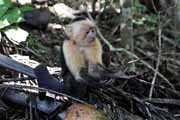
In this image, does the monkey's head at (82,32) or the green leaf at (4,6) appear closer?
the monkey's head at (82,32)

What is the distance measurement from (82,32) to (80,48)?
0.10m

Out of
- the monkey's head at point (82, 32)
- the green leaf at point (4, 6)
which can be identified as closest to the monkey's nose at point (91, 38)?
the monkey's head at point (82, 32)

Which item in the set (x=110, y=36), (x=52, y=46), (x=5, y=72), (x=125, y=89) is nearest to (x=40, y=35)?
(x=52, y=46)

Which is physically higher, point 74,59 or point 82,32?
point 82,32

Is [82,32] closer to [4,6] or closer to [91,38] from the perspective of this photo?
[91,38]

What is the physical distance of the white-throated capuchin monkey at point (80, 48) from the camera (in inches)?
113

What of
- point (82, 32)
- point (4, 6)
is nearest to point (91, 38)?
point (82, 32)

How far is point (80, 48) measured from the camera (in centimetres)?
288

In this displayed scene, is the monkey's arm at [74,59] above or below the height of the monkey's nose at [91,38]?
below

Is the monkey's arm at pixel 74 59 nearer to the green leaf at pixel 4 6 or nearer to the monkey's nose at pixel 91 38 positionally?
the monkey's nose at pixel 91 38

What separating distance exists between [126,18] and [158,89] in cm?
81

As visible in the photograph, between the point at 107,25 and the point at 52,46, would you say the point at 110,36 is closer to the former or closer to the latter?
the point at 107,25

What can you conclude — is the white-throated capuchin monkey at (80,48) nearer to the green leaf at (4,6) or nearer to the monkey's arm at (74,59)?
the monkey's arm at (74,59)

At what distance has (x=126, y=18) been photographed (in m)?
4.01
